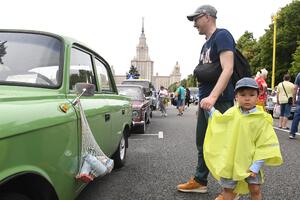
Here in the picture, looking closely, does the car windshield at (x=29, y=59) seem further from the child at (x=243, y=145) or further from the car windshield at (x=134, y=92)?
the car windshield at (x=134, y=92)

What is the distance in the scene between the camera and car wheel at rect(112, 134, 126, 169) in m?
5.88

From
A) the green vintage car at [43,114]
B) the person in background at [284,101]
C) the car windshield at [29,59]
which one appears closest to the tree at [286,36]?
the person in background at [284,101]

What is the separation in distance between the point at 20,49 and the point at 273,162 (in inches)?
90.5

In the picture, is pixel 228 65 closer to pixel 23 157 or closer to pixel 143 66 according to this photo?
pixel 23 157

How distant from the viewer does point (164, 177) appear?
18.0 ft

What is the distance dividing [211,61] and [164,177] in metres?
1.87

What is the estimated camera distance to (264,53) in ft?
168

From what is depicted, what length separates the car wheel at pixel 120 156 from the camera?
5884 mm

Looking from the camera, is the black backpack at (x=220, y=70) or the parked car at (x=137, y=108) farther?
the parked car at (x=137, y=108)

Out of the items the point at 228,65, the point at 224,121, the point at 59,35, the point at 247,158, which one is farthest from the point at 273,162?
the point at 59,35

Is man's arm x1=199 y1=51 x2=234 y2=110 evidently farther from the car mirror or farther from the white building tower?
the white building tower

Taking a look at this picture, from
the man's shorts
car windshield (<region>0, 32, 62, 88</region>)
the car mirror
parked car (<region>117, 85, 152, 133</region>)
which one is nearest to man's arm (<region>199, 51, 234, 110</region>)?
the man's shorts

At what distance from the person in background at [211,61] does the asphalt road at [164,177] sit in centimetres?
27

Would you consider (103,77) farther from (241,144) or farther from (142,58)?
(142,58)
